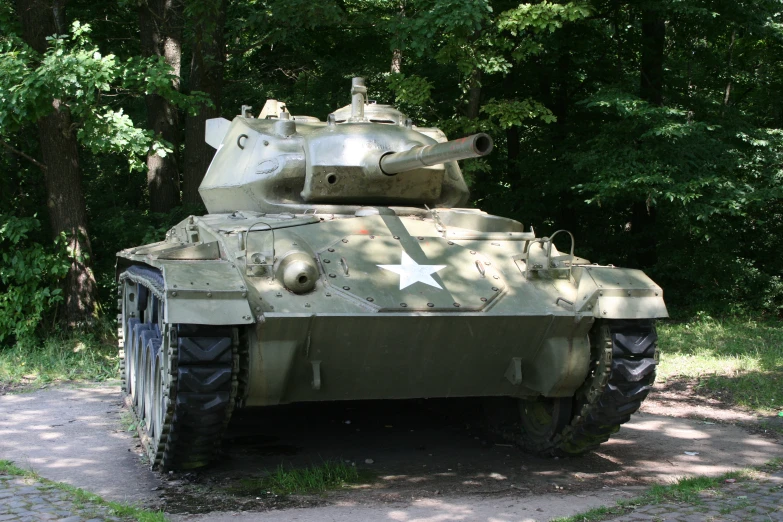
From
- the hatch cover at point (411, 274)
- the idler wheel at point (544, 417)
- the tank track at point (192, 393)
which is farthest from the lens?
the idler wheel at point (544, 417)

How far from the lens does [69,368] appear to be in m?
11.7

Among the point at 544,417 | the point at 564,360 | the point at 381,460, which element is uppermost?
the point at 564,360

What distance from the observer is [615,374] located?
659cm

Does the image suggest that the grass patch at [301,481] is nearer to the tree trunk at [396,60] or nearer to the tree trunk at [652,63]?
the tree trunk at [396,60]

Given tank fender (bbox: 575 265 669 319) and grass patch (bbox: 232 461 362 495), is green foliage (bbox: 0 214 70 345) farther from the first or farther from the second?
tank fender (bbox: 575 265 669 319)

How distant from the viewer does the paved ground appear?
17.5 ft

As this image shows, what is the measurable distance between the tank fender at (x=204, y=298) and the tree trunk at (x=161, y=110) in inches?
378

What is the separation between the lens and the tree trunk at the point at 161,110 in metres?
15.0

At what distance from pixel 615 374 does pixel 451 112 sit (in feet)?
35.4

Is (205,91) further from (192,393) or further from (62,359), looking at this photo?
(192,393)

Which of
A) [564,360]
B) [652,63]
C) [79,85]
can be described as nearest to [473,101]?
[652,63]

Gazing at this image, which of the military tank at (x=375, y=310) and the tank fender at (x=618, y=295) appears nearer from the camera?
the military tank at (x=375, y=310)

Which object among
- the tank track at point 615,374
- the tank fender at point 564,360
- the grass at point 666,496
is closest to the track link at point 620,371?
the tank track at point 615,374

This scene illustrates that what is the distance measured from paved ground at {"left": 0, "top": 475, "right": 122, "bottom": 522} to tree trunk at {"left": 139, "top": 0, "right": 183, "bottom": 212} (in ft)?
32.0
